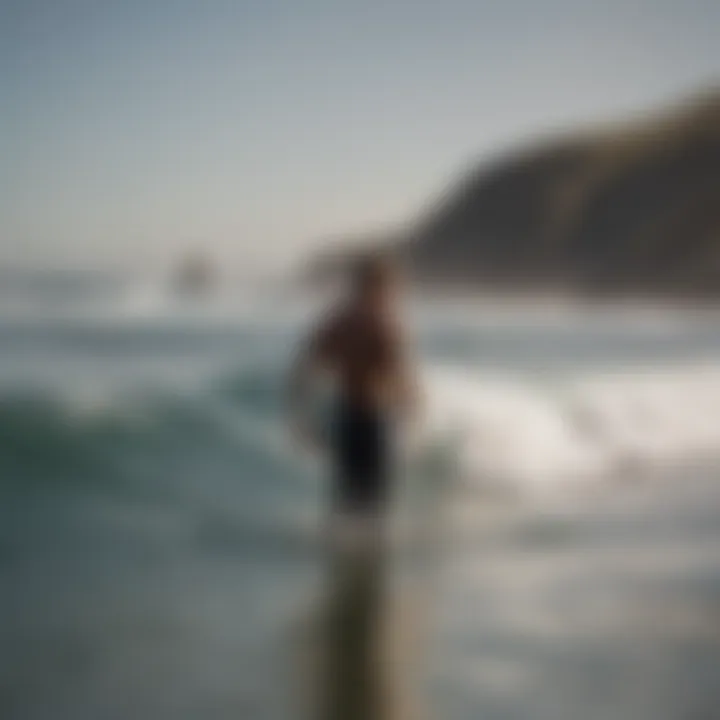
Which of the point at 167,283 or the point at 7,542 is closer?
the point at 7,542

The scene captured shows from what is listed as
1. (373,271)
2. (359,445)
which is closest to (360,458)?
(359,445)

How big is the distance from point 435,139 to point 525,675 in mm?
923

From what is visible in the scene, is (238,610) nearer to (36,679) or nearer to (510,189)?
(36,679)

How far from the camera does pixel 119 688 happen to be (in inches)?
59.3

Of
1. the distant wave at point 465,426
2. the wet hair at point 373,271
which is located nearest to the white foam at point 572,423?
the distant wave at point 465,426

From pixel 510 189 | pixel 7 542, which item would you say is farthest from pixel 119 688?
pixel 510 189

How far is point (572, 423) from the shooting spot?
169 centimetres

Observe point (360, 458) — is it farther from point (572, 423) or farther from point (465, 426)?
point (572, 423)

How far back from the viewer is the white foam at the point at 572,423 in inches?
64.4

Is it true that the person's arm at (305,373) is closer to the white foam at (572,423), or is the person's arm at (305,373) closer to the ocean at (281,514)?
the ocean at (281,514)

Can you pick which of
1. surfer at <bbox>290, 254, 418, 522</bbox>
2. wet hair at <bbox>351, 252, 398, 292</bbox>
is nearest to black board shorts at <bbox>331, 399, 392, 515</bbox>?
surfer at <bbox>290, 254, 418, 522</bbox>

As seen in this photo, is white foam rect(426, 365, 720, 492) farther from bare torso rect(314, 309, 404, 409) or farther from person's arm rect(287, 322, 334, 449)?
person's arm rect(287, 322, 334, 449)

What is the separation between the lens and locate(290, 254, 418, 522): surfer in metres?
1.58

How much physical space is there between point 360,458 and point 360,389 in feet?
0.38
